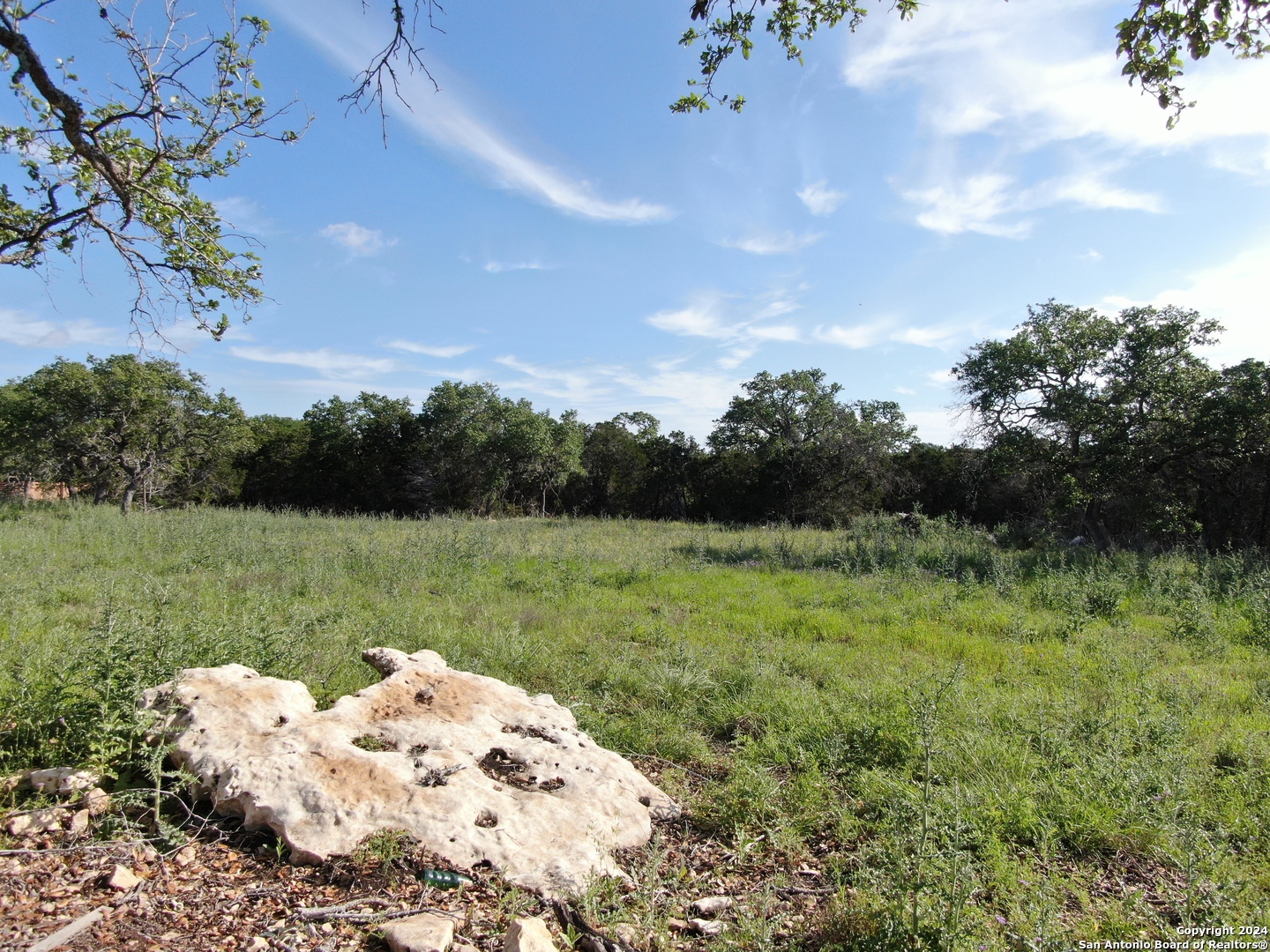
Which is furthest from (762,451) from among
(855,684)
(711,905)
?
(711,905)

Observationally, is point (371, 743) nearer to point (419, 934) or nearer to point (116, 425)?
point (419, 934)

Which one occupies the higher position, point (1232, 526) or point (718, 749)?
point (1232, 526)

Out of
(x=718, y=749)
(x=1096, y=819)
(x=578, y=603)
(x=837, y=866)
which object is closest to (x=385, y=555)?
(x=578, y=603)

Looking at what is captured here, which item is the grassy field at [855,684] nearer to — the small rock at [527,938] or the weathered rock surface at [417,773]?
the weathered rock surface at [417,773]

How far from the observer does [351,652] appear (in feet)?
17.9

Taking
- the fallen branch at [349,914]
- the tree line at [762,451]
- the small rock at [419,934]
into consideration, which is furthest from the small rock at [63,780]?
the tree line at [762,451]

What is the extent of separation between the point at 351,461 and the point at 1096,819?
113 ft

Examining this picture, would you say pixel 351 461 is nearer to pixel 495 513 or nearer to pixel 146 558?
pixel 495 513

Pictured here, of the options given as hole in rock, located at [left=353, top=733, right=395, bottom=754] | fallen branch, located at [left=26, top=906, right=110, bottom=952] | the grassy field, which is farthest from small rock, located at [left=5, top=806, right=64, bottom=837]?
hole in rock, located at [left=353, top=733, right=395, bottom=754]

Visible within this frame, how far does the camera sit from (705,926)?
2545 millimetres

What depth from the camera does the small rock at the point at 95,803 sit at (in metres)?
2.79

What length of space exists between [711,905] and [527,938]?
0.97 m

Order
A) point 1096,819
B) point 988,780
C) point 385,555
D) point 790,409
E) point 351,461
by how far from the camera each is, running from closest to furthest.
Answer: point 1096,819, point 988,780, point 385,555, point 790,409, point 351,461

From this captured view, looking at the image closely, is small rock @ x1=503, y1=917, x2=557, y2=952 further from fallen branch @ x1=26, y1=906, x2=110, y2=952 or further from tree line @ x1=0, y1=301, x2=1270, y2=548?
tree line @ x1=0, y1=301, x2=1270, y2=548
